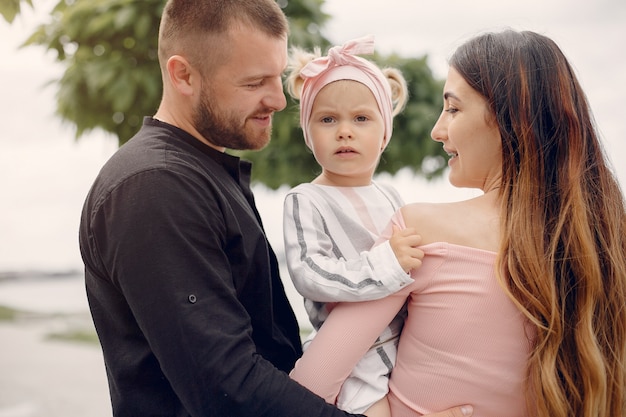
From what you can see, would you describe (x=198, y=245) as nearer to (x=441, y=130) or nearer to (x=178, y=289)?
(x=178, y=289)

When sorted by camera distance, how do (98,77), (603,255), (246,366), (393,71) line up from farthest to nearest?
1. (98,77)
2. (393,71)
3. (603,255)
4. (246,366)

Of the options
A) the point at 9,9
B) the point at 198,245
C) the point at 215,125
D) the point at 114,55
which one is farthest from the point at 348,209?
the point at 114,55

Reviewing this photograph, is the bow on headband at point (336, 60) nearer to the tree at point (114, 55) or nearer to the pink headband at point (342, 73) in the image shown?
the pink headband at point (342, 73)

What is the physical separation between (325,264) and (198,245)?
329 millimetres

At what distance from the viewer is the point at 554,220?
1.60 metres

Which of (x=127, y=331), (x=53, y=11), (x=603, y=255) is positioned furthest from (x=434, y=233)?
(x=53, y=11)

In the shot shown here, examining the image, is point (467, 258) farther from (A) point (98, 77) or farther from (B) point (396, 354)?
(A) point (98, 77)

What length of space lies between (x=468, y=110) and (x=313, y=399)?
75 cm

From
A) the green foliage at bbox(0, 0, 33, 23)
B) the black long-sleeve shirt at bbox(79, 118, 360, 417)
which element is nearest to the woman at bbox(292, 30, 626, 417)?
the black long-sleeve shirt at bbox(79, 118, 360, 417)

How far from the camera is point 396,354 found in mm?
1740

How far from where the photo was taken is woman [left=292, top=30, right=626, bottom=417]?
61.4 inches

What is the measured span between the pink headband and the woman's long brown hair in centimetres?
43

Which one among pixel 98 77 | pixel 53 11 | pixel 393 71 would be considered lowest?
pixel 98 77

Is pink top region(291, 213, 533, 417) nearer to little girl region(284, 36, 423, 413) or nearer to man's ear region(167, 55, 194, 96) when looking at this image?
little girl region(284, 36, 423, 413)
